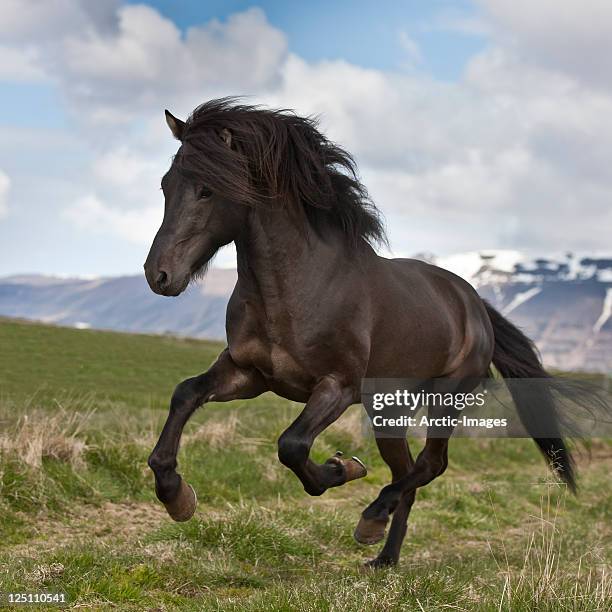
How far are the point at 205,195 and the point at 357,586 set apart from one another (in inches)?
92.7

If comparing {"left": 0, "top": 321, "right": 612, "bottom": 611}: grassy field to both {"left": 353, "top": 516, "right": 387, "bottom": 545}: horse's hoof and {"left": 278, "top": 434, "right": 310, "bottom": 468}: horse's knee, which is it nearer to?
{"left": 353, "top": 516, "right": 387, "bottom": 545}: horse's hoof

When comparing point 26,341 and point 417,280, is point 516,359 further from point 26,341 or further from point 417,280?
point 26,341

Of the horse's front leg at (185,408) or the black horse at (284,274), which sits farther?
the horse's front leg at (185,408)

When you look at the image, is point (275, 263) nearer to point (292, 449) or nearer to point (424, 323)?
point (292, 449)

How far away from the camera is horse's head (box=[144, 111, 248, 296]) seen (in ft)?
13.8

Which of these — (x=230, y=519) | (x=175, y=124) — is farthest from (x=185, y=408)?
(x=175, y=124)

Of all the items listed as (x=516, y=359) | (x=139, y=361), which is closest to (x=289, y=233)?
(x=516, y=359)

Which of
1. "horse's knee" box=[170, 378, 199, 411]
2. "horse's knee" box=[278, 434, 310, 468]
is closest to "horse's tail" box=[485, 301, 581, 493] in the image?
"horse's knee" box=[278, 434, 310, 468]

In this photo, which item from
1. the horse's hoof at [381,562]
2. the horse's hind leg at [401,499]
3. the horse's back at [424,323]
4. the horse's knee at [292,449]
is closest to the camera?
the horse's knee at [292,449]

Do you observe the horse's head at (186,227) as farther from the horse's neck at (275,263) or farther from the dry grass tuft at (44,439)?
the dry grass tuft at (44,439)

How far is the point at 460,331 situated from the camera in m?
6.40

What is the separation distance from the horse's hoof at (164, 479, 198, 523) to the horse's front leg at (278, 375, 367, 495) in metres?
0.69

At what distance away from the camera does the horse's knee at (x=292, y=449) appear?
4.53m

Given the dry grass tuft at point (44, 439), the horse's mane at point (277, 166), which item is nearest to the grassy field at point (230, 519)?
the dry grass tuft at point (44, 439)
